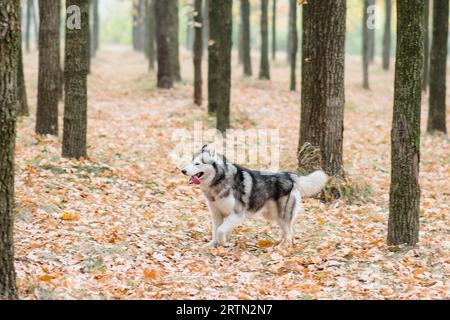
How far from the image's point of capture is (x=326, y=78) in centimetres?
1220

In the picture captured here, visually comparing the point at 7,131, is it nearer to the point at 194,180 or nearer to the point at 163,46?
the point at 194,180

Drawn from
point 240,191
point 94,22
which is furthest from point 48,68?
point 94,22


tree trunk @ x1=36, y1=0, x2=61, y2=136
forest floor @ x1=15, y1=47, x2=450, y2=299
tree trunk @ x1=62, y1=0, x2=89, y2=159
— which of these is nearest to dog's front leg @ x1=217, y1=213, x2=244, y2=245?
forest floor @ x1=15, y1=47, x2=450, y2=299

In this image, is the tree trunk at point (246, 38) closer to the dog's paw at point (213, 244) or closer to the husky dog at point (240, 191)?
the husky dog at point (240, 191)

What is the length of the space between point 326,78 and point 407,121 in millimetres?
3966

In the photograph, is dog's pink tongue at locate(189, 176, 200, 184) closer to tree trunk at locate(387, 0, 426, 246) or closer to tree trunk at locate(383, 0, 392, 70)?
tree trunk at locate(387, 0, 426, 246)

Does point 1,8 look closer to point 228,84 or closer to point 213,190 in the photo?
point 213,190

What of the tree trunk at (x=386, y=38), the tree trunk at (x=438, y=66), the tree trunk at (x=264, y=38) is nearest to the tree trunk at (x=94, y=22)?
the tree trunk at (x=264, y=38)

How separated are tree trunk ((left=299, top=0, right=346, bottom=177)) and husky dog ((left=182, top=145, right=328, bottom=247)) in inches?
103

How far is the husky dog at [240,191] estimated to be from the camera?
8.91 meters

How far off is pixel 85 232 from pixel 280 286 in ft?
10.8

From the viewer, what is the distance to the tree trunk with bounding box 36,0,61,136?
14.9 m

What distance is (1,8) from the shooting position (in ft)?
18.6

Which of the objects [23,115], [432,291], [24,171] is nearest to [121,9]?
[23,115]
